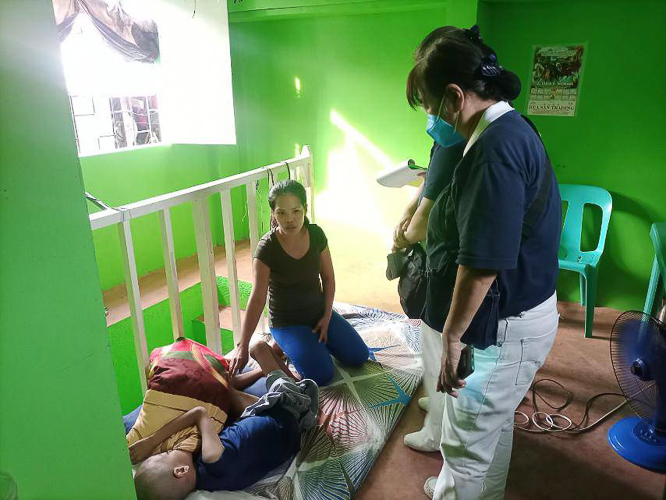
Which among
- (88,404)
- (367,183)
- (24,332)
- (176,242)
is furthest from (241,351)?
(176,242)

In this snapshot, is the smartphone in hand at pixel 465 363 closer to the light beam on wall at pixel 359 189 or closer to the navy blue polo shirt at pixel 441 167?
the navy blue polo shirt at pixel 441 167

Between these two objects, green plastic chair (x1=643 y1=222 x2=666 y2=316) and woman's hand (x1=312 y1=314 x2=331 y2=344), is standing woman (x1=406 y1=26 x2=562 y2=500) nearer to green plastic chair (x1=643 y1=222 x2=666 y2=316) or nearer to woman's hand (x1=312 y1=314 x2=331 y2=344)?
woman's hand (x1=312 y1=314 x2=331 y2=344)

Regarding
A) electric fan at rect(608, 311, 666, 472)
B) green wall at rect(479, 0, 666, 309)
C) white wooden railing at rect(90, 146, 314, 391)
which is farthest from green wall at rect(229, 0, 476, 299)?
electric fan at rect(608, 311, 666, 472)

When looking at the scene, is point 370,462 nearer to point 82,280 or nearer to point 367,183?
point 82,280

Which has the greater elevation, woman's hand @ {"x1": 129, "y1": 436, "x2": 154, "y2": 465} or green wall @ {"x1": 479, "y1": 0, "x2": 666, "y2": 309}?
green wall @ {"x1": 479, "y1": 0, "x2": 666, "y2": 309}

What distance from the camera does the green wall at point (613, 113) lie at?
2.57 m

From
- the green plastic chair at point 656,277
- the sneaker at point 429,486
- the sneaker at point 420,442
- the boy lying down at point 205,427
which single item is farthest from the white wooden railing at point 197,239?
the green plastic chair at point 656,277

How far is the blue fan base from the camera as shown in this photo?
1703 mm

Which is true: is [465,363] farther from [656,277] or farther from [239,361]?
[656,277]

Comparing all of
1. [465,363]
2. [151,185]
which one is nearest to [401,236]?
[465,363]

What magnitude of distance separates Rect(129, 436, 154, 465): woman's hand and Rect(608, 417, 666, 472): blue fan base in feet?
5.57

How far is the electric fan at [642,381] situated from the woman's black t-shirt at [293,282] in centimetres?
119

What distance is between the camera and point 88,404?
0.95 m

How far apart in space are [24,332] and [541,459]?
5.71 ft
